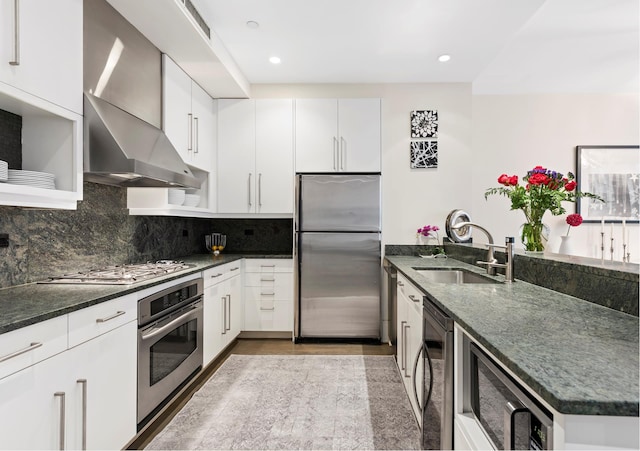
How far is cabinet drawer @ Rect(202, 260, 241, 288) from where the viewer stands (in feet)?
9.09

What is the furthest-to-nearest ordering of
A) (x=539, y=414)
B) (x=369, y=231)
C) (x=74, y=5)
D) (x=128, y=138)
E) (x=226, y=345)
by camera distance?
(x=369, y=231) → (x=226, y=345) → (x=128, y=138) → (x=74, y=5) → (x=539, y=414)

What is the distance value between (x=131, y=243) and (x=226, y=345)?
47.9 inches

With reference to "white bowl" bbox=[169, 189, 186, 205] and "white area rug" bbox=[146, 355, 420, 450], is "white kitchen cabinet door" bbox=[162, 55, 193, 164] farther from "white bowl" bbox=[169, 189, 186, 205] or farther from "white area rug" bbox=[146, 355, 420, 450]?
"white area rug" bbox=[146, 355, 420, 450]

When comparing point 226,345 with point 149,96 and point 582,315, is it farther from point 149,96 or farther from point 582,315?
point 582,315

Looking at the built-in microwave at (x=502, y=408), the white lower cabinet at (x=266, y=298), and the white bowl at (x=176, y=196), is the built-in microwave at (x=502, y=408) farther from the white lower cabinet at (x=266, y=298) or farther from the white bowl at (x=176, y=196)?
the white lower cabinet at (x=266, y=298)

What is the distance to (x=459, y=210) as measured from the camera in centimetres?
372

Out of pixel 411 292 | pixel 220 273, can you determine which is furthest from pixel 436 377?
pixel 220 273

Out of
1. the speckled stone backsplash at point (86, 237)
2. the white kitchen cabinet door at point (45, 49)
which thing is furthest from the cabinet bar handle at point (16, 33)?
the speckled stone backsplash at point (86, 237)

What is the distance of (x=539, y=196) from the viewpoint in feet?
7.02

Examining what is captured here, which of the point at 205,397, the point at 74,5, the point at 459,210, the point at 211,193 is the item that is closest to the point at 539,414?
the point at 205,397

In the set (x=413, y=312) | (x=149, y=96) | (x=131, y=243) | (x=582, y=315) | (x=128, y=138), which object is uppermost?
(x=149, y=96)

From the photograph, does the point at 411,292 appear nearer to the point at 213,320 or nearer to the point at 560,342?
the point at 560,342

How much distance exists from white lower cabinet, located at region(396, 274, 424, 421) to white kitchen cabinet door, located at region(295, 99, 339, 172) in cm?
156

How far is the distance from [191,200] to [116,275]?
1.30 meters
